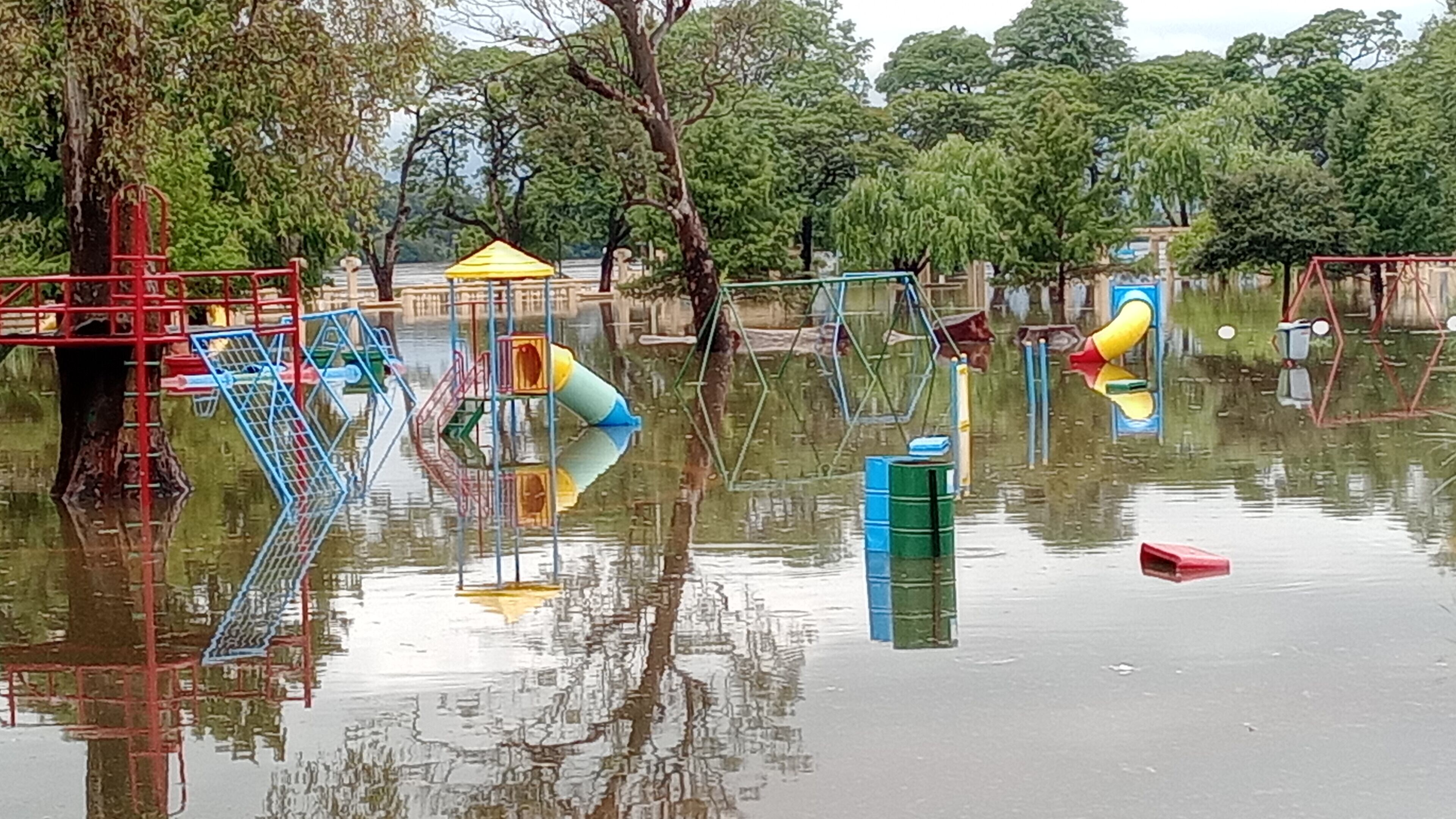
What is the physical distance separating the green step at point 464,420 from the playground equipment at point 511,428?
0.6 inches

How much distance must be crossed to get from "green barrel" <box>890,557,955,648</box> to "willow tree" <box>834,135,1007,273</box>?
3097 centimetres

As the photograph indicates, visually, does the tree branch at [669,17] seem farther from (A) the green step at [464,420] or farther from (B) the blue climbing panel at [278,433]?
(B) the blue climbing panel at [278,433]

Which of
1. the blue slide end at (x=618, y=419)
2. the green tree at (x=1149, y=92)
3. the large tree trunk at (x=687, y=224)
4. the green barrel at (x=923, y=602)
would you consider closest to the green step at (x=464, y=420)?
the blue slide end at (x=618, y=419)

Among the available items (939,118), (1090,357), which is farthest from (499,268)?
(939,118)

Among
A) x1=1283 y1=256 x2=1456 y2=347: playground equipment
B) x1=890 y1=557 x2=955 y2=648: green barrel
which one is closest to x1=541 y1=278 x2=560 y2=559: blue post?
x1=890 y1=557 x2=955 y2=648: green barrel

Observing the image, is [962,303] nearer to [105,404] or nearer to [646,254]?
[646,254]

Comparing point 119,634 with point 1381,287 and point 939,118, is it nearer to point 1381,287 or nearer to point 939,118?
point 1381,287

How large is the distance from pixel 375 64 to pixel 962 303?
36.5 metres

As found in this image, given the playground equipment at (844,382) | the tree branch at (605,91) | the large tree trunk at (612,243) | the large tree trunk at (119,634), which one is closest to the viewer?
the large tree trunk at (119,634)

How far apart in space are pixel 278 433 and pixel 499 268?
266 cm

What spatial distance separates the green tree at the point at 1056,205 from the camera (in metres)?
39.3

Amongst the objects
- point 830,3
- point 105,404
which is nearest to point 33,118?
point 105,404

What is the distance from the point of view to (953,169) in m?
44.7

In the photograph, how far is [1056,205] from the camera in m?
39.7
